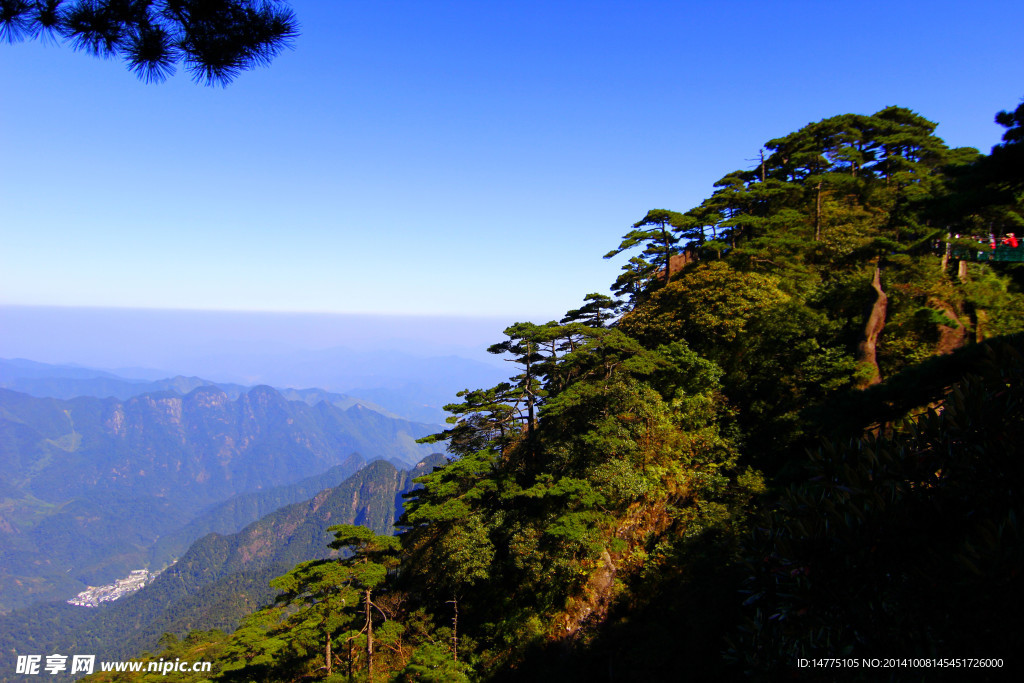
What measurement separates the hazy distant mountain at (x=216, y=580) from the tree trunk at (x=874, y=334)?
92.4 metres

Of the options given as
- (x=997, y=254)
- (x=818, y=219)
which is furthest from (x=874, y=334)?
(x=818, y=219)

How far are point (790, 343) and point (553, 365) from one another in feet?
26.4

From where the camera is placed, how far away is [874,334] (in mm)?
13406

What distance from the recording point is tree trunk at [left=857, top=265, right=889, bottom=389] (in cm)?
1283

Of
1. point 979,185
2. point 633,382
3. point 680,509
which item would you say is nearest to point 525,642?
point 680,509

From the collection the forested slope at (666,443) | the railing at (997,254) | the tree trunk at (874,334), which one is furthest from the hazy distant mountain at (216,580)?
the railing at (997,254)

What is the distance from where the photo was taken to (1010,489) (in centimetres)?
287

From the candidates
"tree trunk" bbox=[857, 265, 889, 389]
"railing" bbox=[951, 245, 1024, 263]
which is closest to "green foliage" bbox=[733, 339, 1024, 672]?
"tree trunk" bbox=[857, 265, 889, 389]

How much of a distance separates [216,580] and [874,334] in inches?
7634

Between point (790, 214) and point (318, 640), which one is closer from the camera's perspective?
point (318, 640)

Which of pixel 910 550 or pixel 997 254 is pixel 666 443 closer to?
pixel 910 550

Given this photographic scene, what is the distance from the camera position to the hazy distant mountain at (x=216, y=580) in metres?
112

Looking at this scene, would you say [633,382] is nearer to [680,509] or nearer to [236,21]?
[680,509]

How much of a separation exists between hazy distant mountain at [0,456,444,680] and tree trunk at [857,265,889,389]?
92428 mm
